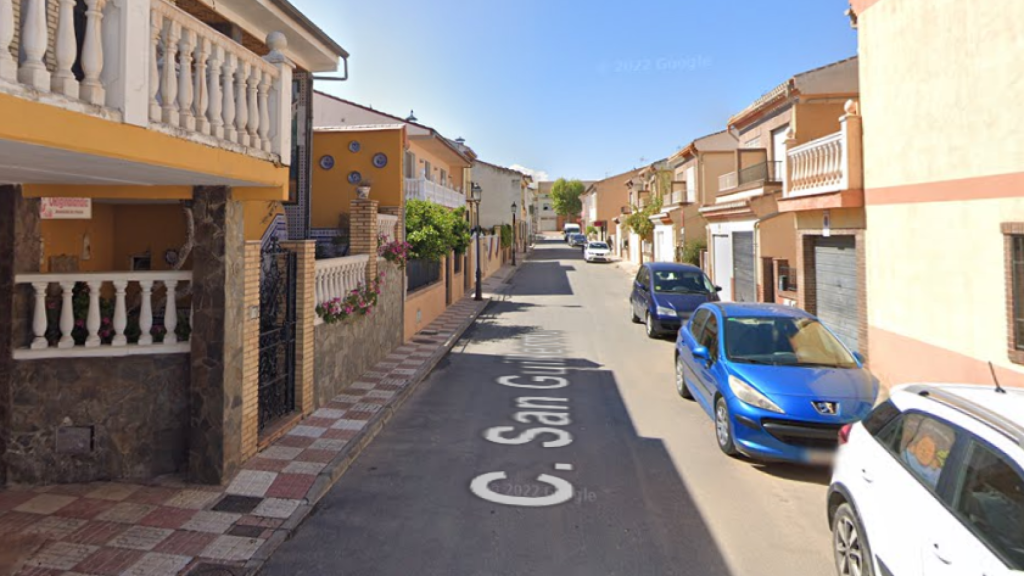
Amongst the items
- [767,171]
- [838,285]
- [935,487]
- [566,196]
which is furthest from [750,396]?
Answer: [566,196]

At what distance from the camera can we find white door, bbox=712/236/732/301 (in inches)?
770

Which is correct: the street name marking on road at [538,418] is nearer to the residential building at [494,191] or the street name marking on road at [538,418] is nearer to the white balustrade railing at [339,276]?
the white balustrade railing at [339,276]

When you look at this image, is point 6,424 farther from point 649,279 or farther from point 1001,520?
point 649,279

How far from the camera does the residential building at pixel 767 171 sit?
48.0 ft

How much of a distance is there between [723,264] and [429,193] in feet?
34.3

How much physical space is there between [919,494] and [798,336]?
447 centimetres

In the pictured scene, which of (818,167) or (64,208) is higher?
(818,167)

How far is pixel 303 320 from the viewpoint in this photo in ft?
25.2

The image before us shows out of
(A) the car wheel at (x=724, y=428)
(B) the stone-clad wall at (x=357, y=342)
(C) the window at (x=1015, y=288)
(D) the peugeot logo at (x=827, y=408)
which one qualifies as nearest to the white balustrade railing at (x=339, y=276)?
(B) the stone-clad wall at (x=357, y=342)

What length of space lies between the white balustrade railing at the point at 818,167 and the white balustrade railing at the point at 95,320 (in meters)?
10.8

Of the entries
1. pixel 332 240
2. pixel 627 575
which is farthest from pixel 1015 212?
pixel 332 240

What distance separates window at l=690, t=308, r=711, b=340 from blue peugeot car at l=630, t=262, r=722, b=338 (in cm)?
513

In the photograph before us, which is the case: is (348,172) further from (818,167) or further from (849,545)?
(849,545)

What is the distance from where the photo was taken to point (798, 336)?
7.37m
